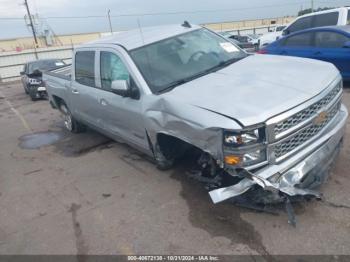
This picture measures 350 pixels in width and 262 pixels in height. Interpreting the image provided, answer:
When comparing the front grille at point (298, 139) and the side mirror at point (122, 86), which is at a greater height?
the side mirror at point (122, 86)

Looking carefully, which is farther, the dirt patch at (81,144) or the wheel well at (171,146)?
the dirt patch at (81,144)

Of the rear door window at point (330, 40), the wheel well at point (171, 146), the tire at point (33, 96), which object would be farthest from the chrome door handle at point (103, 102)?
the tire at point (33, 96)

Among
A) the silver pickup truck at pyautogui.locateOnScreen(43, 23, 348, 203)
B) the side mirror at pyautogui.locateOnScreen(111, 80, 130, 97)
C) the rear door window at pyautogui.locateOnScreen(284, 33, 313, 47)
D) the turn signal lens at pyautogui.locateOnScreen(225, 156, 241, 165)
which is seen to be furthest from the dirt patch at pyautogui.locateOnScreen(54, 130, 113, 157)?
the rear door window at pyautogui.locateOnScreen(284, 33, 313, 47)

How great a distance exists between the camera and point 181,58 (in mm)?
4250

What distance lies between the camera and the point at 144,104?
3885 mm

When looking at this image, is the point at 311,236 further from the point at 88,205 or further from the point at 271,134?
the point at 88,205

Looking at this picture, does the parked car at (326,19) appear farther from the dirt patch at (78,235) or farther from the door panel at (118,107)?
the dirt patch at (78,235)

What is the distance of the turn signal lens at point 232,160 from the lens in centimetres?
287

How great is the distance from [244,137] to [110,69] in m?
2.61

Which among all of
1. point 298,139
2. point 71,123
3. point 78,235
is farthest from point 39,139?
point 298,139

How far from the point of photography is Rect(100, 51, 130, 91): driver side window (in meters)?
4.30

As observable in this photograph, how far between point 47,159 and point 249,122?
4.47 m

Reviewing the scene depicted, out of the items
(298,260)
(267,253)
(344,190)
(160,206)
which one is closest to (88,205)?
(160,206)

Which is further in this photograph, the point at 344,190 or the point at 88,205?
the point at 88,205
